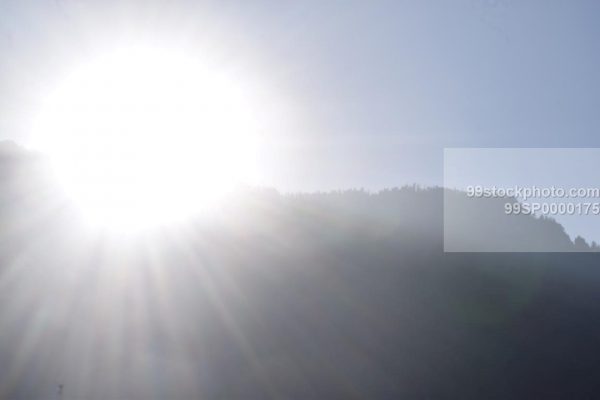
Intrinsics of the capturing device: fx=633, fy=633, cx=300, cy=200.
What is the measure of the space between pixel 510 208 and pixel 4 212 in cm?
1296

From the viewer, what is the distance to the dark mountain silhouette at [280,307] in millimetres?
11305

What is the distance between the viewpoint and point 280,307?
44.3ft

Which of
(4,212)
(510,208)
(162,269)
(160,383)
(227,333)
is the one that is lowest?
(160,383)

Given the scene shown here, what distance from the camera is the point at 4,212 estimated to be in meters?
13.0

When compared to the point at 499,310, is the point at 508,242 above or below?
above

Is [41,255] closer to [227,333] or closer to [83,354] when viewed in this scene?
[83,354]

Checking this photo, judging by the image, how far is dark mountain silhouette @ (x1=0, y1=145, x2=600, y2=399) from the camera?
11305mm

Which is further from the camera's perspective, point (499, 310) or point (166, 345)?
point (499, 310)

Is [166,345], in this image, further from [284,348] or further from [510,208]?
[510,208]

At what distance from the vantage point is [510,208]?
1788 centimetres

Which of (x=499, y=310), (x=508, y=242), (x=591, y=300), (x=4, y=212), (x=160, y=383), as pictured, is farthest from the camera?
(x=508, y=242)

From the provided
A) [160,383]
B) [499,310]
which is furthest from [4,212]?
[499,310]

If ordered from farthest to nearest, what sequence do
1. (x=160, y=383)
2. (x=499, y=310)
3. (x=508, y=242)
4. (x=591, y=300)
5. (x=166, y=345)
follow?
(x=508, y=242), (x=591, y=300), (x=499, y=310), (x=166, y=345), (x=160, y=383)

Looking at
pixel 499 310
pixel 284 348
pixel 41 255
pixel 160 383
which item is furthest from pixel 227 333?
pixel 499 310
